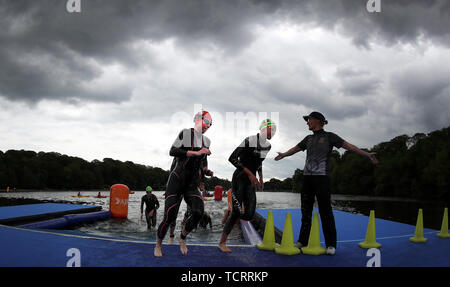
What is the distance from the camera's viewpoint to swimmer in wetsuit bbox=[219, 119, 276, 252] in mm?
5207

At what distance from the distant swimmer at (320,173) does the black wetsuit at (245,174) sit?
784mm

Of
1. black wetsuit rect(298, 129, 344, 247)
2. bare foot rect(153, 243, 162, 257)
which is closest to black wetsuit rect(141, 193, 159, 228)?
bare foot rect(153, 243, 162, 257)

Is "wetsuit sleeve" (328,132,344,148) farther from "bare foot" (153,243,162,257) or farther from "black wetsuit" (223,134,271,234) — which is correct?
"bare foot" (153,243,162,257)

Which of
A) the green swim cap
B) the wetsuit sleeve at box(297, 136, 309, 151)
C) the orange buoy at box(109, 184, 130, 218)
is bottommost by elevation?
the orange buoy at box(109, 184, 130, 218)

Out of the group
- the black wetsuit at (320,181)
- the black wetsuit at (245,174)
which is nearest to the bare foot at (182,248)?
the black wetsuit at (245,174)

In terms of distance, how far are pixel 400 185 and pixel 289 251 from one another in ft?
280

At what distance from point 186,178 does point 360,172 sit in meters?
106

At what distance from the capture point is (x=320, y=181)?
5219 millimetres

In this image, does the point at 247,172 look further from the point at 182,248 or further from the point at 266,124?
the point at 182,248

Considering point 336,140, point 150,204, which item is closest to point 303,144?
point 336,140

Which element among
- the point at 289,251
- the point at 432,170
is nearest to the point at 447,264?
the point at 289,251
